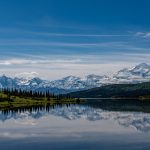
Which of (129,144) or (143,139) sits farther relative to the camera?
(143,139)

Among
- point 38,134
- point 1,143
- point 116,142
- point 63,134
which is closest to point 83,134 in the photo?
point 63,134

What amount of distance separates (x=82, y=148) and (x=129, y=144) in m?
7.49

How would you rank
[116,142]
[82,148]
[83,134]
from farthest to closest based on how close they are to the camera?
[83,134], [116,142], [82,148]

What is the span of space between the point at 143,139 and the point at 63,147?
14.0m

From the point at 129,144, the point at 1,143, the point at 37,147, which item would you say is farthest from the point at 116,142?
the point at 1,143

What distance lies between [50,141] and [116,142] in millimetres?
10088

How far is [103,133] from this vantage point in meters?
71.8

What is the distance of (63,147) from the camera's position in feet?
179

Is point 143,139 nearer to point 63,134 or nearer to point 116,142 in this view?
point 116,142

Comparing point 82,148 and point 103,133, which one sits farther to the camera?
point 103,133

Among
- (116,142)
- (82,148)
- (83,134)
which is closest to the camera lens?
(82,148)

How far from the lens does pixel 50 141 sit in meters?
60.6

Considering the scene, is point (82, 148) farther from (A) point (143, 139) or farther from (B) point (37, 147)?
(A) point (143, 139)

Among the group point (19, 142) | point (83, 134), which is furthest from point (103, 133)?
point (19, 142)
